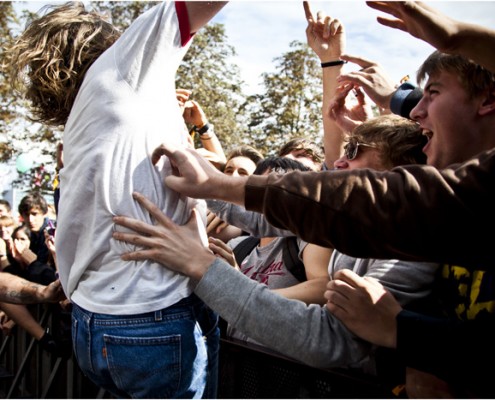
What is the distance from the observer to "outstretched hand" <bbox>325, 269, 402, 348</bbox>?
1574 millimetres

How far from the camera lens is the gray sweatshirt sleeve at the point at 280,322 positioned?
166 cm

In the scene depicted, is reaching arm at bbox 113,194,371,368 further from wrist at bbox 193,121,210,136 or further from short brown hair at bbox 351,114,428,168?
wrist at bbox 193,121,210,136

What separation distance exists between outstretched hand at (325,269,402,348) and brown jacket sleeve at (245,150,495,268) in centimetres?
35

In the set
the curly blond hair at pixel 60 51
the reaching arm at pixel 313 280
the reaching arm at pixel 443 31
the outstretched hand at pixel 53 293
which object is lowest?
the outstretched hand at pixel 53 293

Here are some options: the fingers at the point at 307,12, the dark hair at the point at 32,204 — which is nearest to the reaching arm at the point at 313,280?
the fingers at the point at 307,12

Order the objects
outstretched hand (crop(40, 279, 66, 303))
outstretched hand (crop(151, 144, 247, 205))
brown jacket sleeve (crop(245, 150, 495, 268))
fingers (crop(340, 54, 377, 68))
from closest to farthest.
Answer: brown jacket sleeve (crop(245, 150, 495, 268))
outstretched hand (crop(151, 144, 247, 205))
fingers (crop(340, 54, 377, 68))
outstretched hand (crop(40, 279, 66, 303))

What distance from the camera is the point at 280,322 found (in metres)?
1.71

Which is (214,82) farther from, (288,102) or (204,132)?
(204,132)

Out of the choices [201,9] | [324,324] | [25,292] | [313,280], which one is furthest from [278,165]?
[25,292]

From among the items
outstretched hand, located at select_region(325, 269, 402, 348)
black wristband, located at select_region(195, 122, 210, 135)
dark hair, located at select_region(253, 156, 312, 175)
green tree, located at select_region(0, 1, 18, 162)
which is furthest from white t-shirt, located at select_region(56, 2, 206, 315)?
green tree, located at select_region(0, 1, 18, 162)

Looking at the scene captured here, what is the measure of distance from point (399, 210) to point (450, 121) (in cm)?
81

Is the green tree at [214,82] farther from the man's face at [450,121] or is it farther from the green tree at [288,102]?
the man's face at [450,121]

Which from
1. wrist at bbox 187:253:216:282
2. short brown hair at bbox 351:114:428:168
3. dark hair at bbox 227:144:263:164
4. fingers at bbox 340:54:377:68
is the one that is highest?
fingers at bbox 340:54:377:68

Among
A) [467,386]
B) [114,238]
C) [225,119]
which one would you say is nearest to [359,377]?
[467,386]
